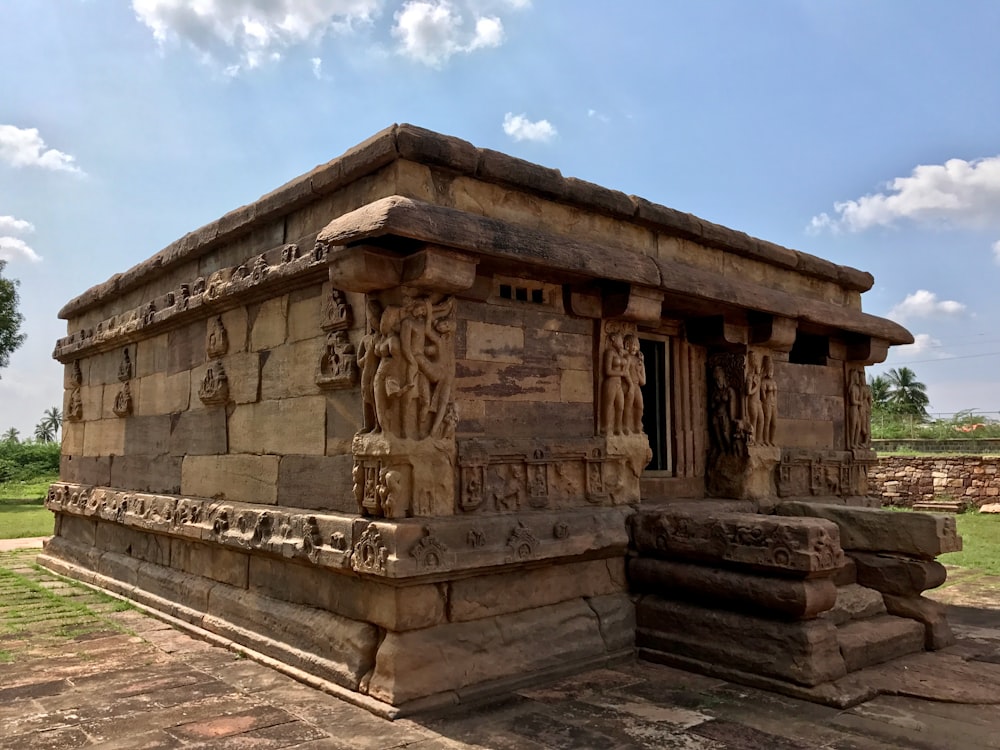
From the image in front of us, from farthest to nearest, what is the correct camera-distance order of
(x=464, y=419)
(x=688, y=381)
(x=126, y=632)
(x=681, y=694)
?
(x=688, y=381), (x=126, y=632), (x=464, y=419), (x=681, y=694)

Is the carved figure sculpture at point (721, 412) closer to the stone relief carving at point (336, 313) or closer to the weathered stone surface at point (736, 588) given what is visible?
the weathered stone surface at point (736, 588)

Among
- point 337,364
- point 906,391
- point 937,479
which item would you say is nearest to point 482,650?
point 337,364

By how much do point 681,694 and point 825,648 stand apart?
93 cm

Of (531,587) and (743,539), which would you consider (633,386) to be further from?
(531,587)

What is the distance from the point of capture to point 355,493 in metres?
4.84

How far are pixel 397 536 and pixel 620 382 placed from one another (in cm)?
230

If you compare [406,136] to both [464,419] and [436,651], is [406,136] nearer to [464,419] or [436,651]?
[464,419]

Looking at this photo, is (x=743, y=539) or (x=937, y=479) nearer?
(x=743, y=539)

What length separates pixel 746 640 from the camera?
499 centimetres

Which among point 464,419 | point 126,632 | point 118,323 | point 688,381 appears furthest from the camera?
point 118,323

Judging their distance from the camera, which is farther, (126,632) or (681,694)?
(126,632)

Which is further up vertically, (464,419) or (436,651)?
(464,419)

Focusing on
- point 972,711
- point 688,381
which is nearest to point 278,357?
point 688,381

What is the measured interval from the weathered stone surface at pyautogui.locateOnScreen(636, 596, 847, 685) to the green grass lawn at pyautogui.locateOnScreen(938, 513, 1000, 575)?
567 cm
